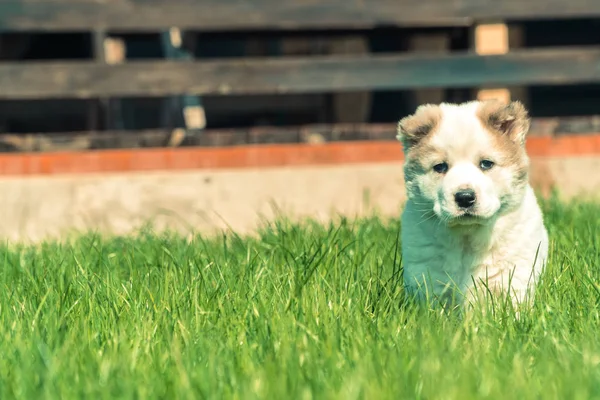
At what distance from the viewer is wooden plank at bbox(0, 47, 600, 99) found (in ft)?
25.8

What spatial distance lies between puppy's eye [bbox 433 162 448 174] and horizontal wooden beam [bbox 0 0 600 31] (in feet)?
14.9

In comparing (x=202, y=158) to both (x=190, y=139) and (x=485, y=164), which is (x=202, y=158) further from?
(x=485, y=164)

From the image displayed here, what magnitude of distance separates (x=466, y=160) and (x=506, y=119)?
27 cm

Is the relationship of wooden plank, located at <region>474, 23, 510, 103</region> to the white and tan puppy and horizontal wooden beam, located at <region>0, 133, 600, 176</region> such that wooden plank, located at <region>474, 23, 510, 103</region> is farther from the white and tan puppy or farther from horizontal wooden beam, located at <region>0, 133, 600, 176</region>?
the white and tan puppy

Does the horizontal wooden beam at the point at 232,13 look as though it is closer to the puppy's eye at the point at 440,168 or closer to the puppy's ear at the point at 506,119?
the puppy's ear at the point at 506,119

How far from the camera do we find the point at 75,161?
7562mm

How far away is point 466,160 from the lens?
372 centimetres

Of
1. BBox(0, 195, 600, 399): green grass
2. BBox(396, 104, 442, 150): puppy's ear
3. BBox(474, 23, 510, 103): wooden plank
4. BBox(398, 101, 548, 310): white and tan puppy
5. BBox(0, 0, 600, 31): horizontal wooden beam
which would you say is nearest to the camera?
BBox(0, 195, 600, 399): green grass

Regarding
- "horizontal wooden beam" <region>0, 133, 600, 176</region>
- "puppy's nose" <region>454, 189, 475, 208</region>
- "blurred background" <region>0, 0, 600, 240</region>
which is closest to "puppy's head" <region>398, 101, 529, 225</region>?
"puppy's nose" <region>454, 189, 475, 208</region>

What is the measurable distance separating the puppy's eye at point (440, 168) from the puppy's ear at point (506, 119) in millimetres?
242

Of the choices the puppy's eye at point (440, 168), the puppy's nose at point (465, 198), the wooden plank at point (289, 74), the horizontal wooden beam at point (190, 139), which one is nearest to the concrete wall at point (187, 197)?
the horizontal wooden beam at point (190, 139)

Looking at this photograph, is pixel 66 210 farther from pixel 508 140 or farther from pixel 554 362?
pixel 554 362

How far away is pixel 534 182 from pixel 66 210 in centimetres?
369

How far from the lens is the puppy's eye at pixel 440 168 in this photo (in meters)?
3.76
